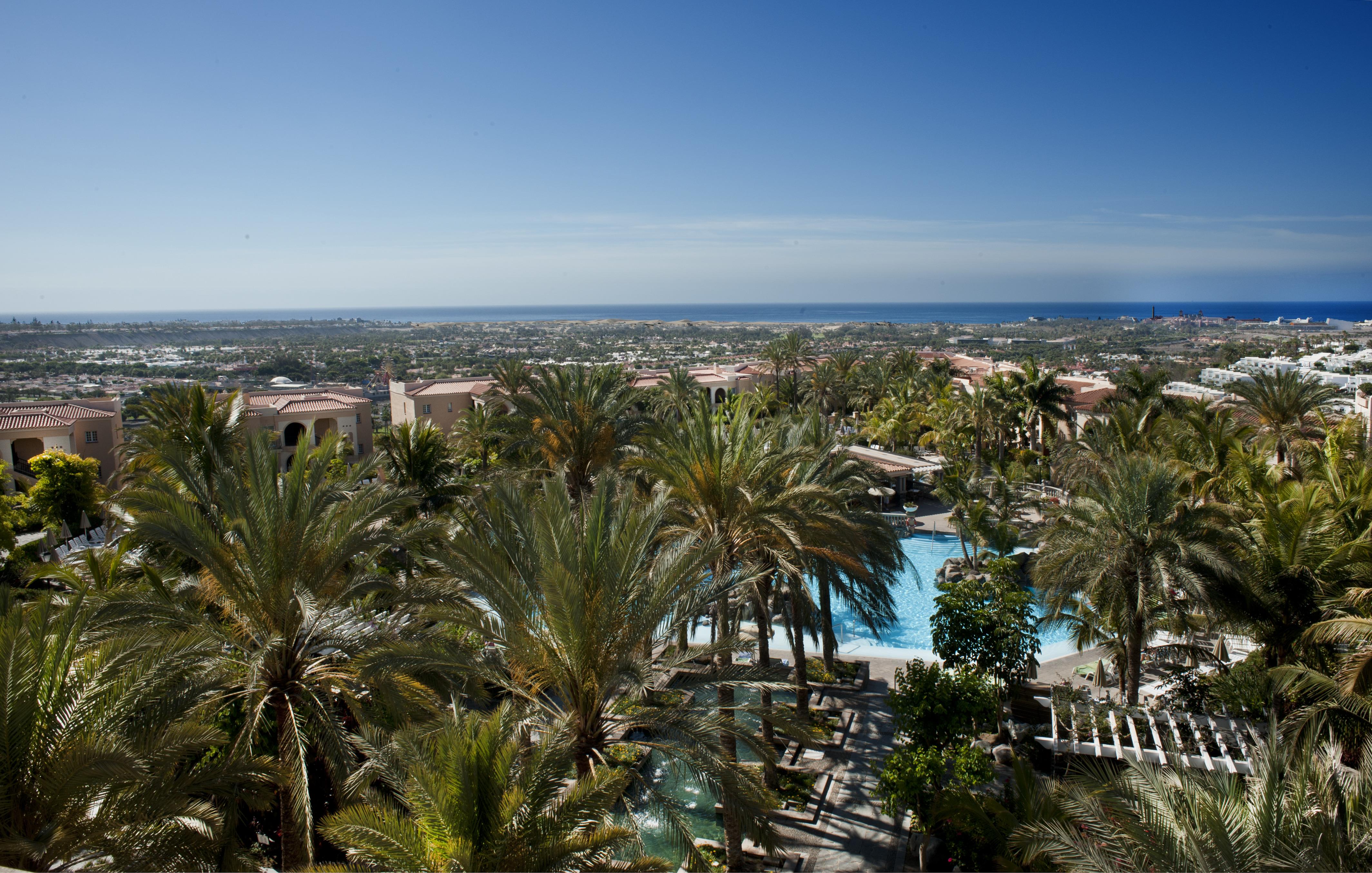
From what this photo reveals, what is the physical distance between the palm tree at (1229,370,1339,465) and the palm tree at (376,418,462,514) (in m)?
22.9

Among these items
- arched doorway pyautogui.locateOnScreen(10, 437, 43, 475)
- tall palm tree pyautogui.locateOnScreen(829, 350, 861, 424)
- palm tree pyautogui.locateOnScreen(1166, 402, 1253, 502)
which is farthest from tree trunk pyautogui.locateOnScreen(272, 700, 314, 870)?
tall palm tree pyautogui.locateOnScreen(829, 350, 861, 424)

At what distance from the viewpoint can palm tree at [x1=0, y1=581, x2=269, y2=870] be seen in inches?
198

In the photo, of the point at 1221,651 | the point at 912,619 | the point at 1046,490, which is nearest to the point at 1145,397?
the point at 1046,490

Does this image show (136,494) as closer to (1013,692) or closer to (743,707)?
(743,707)

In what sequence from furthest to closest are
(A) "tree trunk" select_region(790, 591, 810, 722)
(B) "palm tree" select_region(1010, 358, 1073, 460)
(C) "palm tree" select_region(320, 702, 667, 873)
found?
→ (B) "palm tree" select_region(1010, 358, 1073, 460), (A) "tree trunk" select_region(790, 591, 810, 722), (C) "palm tree" select_region(320, 702, 667, 873)

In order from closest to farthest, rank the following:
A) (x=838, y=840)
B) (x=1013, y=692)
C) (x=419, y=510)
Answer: (x=838, y=840), (x=1013, y=692), (x=419, y=510)

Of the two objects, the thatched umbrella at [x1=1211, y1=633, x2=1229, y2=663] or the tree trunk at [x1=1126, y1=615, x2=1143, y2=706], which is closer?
the tree trunk at [x1=1126, y1=615, x2=1143, y2=706]

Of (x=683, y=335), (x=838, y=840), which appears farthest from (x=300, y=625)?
(x=683, y=335)

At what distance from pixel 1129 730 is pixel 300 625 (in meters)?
11.5

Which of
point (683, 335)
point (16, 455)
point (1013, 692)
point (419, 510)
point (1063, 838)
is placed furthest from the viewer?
point (683, 335)

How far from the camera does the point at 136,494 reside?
8016 mm

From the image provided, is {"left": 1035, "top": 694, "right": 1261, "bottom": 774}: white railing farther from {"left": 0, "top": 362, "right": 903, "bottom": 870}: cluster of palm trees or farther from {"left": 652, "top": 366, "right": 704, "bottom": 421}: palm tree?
{"left": 652, "top": 366, "right": 704, "bottom": 421}: palm tree

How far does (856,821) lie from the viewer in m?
10.7

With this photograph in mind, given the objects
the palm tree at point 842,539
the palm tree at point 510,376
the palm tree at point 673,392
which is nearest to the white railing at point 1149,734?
the palm tree at point 842,539
